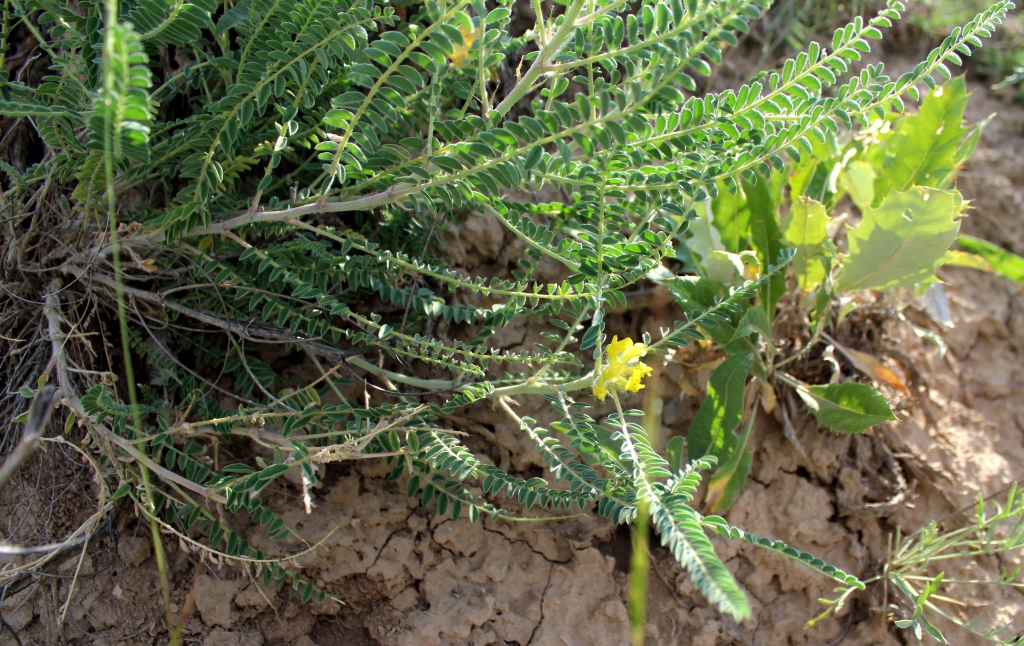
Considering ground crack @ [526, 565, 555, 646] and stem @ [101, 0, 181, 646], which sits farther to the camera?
ground crack @ [526, 565, 555, 646]

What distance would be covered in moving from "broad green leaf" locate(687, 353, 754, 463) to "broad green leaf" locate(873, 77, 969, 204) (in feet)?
2.64

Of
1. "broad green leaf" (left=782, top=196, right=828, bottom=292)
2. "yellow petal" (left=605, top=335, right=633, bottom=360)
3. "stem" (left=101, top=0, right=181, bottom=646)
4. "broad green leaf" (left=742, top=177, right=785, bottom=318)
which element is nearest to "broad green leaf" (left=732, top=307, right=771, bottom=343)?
"broad green leaf" (left=742, top=177, right=785, bottom=318)

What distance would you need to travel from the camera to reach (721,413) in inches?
72.4

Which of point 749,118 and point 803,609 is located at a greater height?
point 749,118

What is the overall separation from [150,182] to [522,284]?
97cm

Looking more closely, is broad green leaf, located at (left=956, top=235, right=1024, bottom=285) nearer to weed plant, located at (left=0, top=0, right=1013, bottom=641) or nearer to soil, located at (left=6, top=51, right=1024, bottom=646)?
soil, located at (left=6, top=51, right=1024, bottom=646)

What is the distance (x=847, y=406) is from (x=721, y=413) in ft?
1.15

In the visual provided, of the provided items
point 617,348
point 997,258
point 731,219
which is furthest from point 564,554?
point 997,258

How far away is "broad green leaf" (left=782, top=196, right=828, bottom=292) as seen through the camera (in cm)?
196

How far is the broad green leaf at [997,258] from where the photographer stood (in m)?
2.43

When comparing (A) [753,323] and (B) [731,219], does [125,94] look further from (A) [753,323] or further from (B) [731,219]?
(B) [731,219]

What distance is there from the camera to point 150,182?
5.81ft

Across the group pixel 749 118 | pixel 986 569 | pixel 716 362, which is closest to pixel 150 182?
pixel 749 118

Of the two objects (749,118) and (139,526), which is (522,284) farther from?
(139,526)
